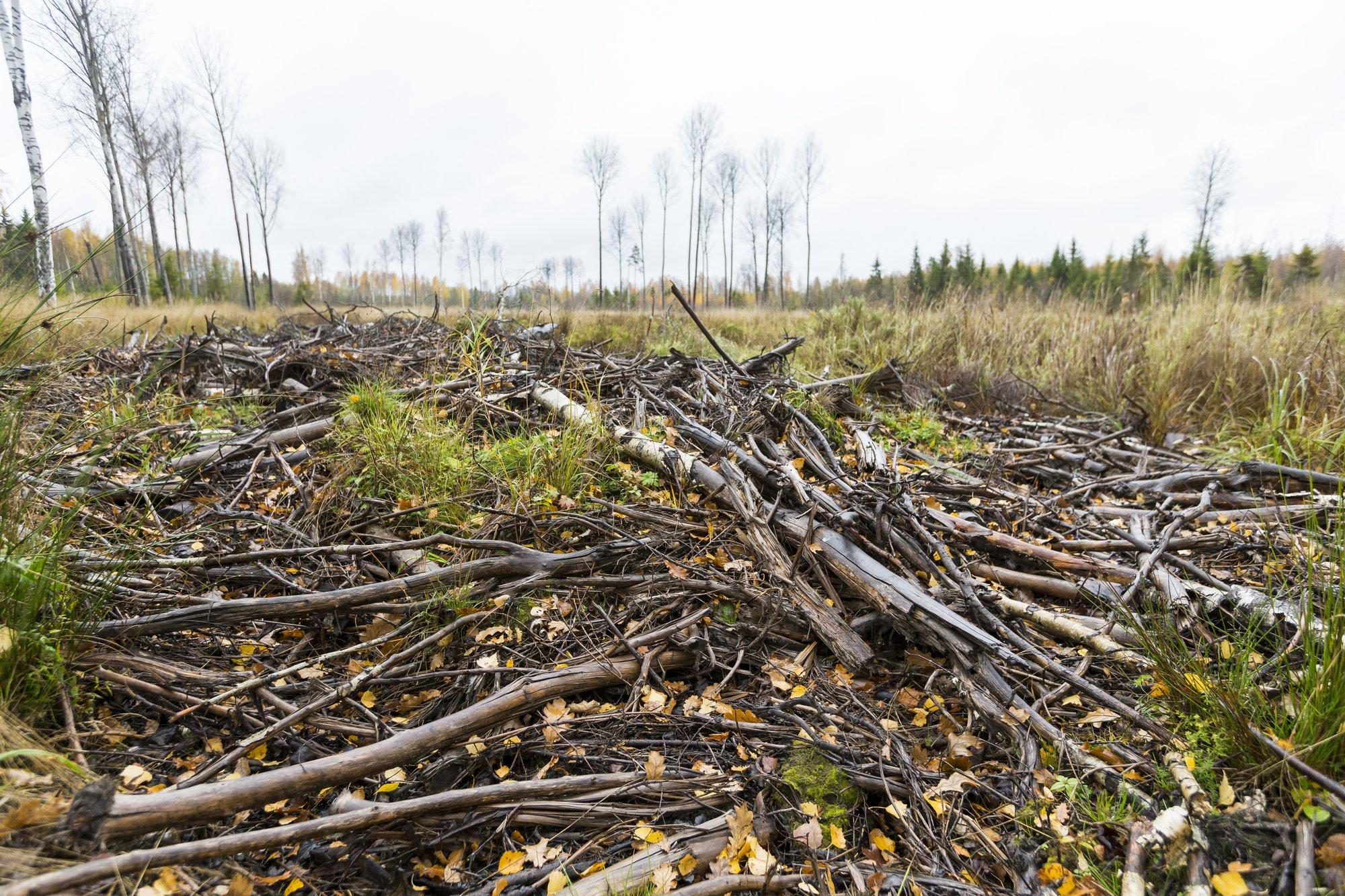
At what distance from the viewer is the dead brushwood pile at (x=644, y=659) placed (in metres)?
1.58

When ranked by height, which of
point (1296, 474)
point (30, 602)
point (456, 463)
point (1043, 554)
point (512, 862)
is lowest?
point (512, 862)

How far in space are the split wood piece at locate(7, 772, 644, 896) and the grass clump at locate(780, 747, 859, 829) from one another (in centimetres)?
49

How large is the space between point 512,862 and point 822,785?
951 millimetres

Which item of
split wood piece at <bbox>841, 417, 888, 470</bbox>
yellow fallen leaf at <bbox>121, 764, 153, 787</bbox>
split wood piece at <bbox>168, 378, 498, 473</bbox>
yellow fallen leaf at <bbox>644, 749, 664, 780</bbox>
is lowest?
yellow fallen leaf at <bbox>644, 749, 664, 780</bbox>

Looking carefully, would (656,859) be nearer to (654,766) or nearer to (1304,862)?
(654,766)

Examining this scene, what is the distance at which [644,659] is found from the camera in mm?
2328

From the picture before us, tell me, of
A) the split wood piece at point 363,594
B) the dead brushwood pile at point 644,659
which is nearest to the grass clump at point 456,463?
the dead brushwood pile at point 644,659

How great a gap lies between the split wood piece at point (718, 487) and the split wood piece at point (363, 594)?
721mm

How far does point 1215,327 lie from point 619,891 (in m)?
7.27

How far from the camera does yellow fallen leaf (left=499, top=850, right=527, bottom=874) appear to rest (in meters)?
1.63

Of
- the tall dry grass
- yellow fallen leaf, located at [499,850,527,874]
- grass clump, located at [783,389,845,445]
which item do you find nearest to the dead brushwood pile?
yellow fallen leaf, located at [499,850,527,874]

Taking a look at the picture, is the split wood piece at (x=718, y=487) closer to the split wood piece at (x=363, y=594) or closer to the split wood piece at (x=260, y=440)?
the split wood piece at (x=363, y=594)

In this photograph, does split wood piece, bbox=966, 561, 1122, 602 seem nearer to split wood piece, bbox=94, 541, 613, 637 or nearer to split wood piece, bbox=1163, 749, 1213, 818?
split wood piece, bbox=1163, 749, 1213, 818

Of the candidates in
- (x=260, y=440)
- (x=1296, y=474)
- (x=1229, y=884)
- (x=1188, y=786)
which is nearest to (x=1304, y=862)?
(x=1229, y=884)
